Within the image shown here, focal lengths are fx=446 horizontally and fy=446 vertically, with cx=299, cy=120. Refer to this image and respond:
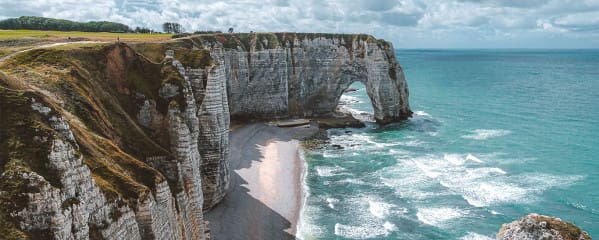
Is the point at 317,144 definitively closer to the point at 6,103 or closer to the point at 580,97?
the point at 6,103

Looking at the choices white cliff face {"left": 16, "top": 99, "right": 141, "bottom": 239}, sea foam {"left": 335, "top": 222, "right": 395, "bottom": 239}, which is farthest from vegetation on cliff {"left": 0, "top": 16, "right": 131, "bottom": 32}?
white cliff face {"left": 16, "top": 99, "right": 141, "bottom": 239}

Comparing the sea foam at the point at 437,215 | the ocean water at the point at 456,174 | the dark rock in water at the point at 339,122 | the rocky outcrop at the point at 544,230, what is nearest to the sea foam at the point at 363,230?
the ocean water at the point at 456,174

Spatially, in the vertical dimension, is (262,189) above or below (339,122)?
below

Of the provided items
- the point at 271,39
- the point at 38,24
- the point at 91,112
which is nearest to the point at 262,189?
the point at 91,112

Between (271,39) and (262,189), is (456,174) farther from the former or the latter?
(271,39)

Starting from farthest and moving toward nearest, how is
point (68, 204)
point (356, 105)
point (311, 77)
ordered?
point (356, 105), point (311, 77), point (68, 204)

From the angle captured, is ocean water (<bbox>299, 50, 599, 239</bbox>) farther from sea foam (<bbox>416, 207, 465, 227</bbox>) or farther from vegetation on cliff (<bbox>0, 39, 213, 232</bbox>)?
vegetation on cliff (<bbox>0, 39, 213, 232</bbox>)
